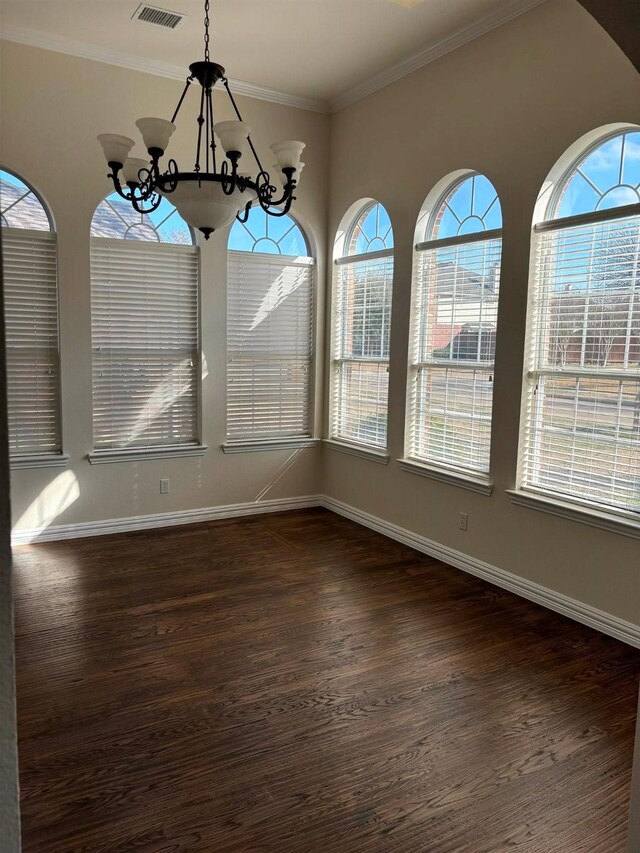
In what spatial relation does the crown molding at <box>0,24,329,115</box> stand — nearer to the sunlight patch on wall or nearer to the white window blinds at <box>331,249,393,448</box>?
the white window blinds at <box>331,249,393,448</box>

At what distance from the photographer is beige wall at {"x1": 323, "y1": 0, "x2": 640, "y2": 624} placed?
134 inches

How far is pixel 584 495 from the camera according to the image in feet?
11.8

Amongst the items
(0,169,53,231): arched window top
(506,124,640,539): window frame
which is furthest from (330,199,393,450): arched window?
(0,169,53,231): arched window top

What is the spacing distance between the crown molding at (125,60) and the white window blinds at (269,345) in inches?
49.8

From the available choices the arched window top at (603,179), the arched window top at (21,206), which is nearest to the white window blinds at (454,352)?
the arched window top at (603,179)

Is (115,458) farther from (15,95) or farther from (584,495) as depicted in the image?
(584,495)

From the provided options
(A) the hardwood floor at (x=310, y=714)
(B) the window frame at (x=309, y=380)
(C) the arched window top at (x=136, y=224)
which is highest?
(C) the arched window top at (x=136, y=224)

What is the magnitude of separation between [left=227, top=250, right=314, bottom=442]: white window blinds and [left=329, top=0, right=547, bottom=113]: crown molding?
4.42 ft

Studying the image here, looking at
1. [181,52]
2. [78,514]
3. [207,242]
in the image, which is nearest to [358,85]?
[181,52]

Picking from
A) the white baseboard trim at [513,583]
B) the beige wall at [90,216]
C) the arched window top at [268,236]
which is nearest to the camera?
the white baseboard trim at [513,583]

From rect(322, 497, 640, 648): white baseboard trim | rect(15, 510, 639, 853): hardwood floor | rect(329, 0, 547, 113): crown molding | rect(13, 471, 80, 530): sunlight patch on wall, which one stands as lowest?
rect(15, 510, 639, 853): hardwood floor

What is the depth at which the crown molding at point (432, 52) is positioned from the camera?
375 cm

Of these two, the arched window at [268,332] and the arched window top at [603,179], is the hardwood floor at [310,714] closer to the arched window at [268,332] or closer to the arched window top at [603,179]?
the arched window at [268,332]

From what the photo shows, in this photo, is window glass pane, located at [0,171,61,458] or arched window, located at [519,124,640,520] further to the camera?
window glass pane, located at [0,171,61,458]
